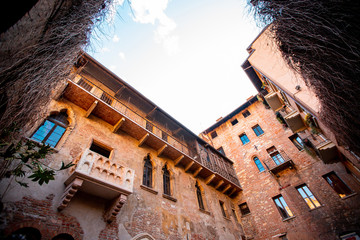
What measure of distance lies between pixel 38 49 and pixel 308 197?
15.9 m

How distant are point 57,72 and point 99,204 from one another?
4.87 m

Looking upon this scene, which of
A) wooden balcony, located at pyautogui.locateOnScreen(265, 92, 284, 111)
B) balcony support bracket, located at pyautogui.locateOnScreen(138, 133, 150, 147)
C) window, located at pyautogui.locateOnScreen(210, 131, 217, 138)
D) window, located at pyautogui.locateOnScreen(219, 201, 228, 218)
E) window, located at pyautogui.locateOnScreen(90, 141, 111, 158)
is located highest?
window, located at pyautogui.locateOnScreen(210, 131, 217, 138)

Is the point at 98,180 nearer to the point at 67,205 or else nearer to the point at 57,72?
the point at 67,205

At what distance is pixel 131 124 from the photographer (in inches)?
370

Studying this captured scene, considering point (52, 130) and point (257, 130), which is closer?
point (52, 130)

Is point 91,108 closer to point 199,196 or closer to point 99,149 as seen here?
point 99,149

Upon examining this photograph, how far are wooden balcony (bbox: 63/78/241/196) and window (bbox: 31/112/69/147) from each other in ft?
3.66

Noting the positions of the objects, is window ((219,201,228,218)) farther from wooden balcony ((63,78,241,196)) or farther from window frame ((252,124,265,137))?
window frame ((252,124,265,137))

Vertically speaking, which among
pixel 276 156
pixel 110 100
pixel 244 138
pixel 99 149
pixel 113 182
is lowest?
pixel 113 182

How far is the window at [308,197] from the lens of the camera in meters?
11.3

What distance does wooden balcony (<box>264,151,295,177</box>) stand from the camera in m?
13.5

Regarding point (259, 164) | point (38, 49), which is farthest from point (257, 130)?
point (38, 49)

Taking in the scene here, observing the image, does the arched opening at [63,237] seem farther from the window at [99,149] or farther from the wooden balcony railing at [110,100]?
the wooden balcony railing at [110,100]

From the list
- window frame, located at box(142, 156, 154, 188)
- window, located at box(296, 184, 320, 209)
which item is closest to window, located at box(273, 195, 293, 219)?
window, located at box(296, 184, 320, 209)
